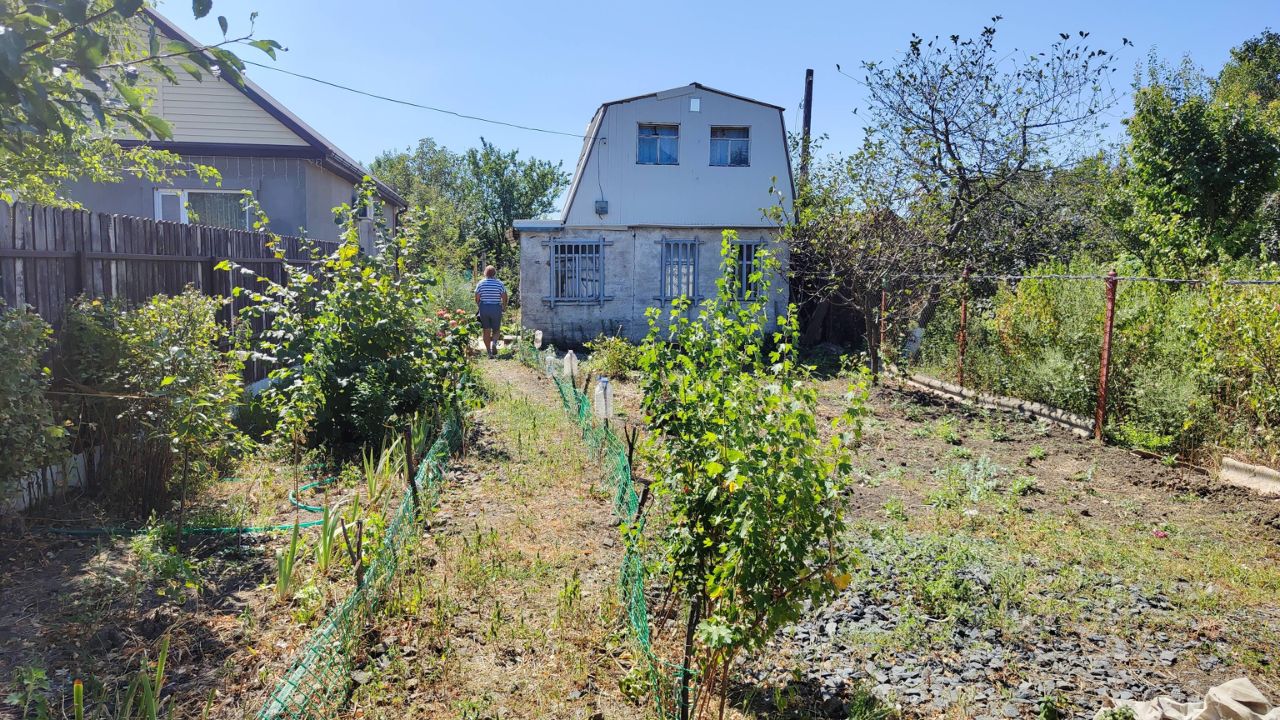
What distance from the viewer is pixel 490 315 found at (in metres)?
14.4

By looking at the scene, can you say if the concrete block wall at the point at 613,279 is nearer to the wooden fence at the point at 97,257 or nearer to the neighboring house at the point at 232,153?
the neighboring house at the point at 232,153

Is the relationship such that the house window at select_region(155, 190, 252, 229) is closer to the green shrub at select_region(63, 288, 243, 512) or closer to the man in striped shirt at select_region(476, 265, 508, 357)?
the man in striped shirt at select_region(476, 265, 508, 357)

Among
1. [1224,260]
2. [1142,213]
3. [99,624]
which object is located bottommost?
[99,624]

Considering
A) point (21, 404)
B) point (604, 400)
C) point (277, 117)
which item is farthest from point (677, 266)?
point (21, 404)

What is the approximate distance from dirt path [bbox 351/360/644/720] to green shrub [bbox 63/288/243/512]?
63.8 inches

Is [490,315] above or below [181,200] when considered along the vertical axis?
below

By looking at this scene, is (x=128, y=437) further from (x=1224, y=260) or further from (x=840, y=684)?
(x=1224, y=260)

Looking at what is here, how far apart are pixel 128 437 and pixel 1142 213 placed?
638 inches

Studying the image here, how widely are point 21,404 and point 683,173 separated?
15.2 m

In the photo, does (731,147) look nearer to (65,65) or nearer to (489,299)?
(489,299)

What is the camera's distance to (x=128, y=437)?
5070mm

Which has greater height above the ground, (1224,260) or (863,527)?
(1224,260)

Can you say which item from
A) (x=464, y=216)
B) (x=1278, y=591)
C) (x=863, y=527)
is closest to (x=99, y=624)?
(x=863, y=527)

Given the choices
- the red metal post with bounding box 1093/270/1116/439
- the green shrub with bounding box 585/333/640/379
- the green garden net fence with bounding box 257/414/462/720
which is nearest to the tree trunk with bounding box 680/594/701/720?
the green garden net fence with bounding box 257/414/462/720
